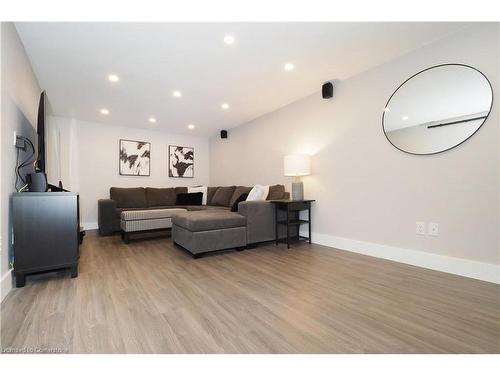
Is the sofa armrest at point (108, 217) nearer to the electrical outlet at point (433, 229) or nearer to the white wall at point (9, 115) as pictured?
the white wall at point (9, 115)

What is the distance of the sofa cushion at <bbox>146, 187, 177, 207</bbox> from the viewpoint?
4.85m

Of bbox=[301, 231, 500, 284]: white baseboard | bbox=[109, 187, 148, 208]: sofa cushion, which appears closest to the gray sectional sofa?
bbox=[109, 187, 148, 208]: sofa cushion

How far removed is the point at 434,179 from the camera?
7.39 ft

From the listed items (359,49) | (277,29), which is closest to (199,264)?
(277,29)

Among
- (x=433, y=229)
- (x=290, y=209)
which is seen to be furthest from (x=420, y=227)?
(x=290, y=209)

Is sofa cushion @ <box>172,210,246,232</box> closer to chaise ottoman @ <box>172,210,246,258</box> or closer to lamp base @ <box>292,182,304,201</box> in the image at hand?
chaise ottoman @ <box>172,210,246,258</box>

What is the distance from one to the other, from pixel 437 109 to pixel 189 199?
4.14m

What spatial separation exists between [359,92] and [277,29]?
1409mm

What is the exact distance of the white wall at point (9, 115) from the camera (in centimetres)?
171

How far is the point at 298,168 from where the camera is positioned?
3.29 m

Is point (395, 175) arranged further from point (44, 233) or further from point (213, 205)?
point (44, 233)

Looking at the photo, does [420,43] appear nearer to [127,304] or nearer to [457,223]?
[457,223]

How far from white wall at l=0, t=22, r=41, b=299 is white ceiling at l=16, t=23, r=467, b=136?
0.19 m

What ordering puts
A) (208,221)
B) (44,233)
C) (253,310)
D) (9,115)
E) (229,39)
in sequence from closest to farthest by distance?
1. (253,310)
2. (9,115)
3. (44,233)
4. (229,39)
5. (208,221)
